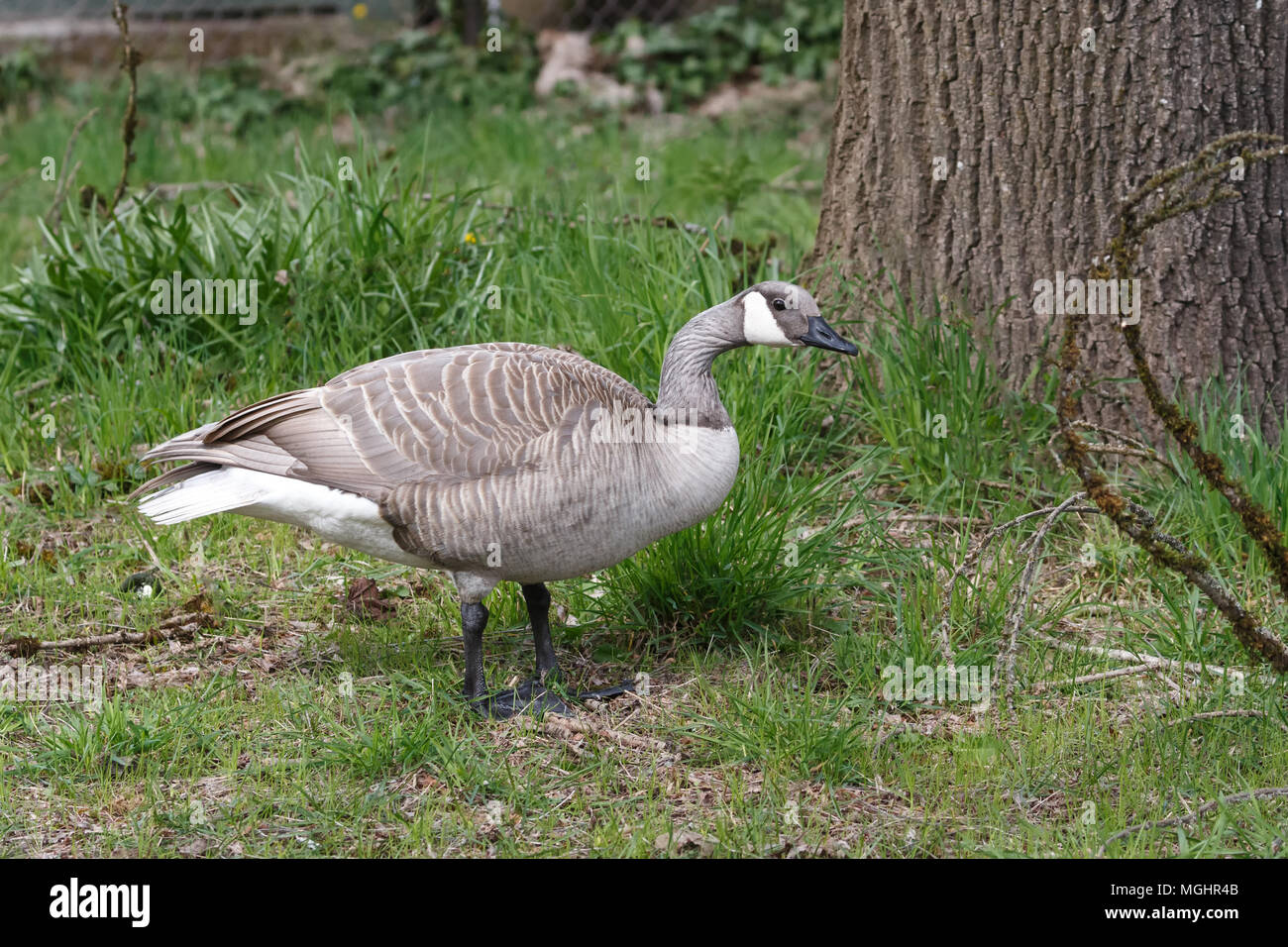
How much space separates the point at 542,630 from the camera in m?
4.04

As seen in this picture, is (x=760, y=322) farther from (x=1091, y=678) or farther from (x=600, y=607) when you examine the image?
(x=1091, y=678)

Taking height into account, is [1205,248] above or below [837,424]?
above

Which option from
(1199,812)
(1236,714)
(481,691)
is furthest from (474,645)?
(1236,714)

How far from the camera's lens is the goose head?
3826 millimetres

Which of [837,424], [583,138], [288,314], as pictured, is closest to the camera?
[837,424]

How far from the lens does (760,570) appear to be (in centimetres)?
417

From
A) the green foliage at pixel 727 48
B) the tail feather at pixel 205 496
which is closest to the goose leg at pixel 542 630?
the tail feather at pixel 205 496

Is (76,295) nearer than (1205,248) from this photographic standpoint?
No

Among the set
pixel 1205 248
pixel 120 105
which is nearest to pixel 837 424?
pixel 1205 248

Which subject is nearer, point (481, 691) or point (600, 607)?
point (481, 691)

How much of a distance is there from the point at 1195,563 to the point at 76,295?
15.3ft

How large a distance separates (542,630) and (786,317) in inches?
48.0

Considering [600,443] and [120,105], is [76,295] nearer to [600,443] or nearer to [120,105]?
[600,443]

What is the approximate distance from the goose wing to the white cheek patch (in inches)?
16.2
